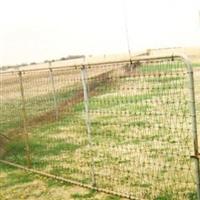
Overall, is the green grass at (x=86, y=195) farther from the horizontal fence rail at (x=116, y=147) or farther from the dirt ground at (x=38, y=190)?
the horizontal fence rail at (x=116, y=147)

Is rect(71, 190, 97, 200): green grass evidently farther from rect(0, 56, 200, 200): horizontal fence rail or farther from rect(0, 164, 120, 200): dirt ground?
rect(0, 56, 200, 200): horizontal fence rail

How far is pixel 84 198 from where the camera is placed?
7.62m

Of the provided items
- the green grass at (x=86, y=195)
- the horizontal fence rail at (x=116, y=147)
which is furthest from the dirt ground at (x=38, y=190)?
the horizontal fence rail at (x=116, y=147)

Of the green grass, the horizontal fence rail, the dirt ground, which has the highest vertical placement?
the horizontal fence rail

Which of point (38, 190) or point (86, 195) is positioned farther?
point (38, 190)

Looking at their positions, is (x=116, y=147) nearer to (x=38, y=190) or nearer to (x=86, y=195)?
(x=38, y=190)

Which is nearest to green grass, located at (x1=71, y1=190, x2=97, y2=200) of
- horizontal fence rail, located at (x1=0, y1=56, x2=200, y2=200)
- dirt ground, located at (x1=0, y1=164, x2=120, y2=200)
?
dirt ground, located at (x1=0, y1=164, x2=120, y2=200)

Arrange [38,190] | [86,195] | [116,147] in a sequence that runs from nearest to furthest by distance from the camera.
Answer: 1. [86,195]
2. [38,190]
3. [116,147]

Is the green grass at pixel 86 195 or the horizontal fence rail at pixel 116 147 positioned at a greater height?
the horizontal fence rail at pixel 116 147

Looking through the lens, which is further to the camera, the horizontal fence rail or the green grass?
the green grass

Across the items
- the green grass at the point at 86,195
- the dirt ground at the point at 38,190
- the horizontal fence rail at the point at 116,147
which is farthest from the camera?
the dirt ground at the point at 38,190

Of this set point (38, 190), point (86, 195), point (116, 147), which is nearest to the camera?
point (86, 195)

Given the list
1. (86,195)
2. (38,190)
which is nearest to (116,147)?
(38,190)

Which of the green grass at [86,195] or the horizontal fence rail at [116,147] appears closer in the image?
the horizontal fence rail at [116,147]
